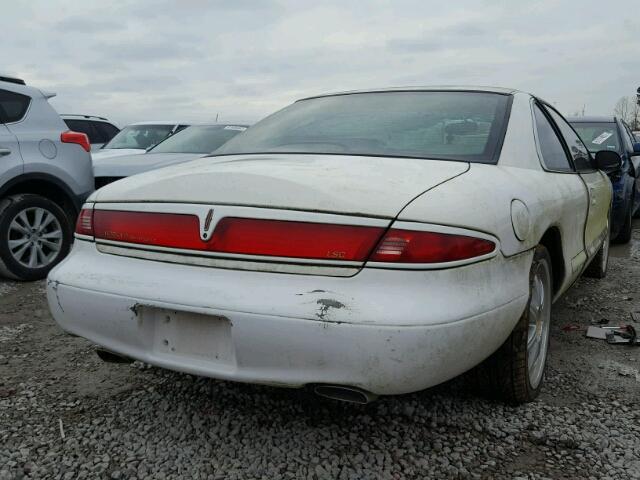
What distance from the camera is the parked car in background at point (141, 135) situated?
8883 millimetres

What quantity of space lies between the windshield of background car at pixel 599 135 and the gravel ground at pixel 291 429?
4.95 m

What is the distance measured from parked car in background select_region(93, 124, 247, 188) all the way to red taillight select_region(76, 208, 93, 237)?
3.54m

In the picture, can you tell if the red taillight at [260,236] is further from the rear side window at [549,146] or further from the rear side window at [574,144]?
the rear side window at [574,144]

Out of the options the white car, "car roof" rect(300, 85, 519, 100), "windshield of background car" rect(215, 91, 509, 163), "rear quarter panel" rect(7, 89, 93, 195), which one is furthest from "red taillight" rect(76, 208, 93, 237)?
"rear quarter panel" rect(7, 89, 93, 195)

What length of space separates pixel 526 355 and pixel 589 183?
5.47 feet

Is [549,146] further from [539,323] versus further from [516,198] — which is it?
[516,198]

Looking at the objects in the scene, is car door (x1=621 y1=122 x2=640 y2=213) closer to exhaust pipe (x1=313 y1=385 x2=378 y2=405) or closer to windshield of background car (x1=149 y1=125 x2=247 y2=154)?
windshield of background car (x1=149 y1=125 x2=247 y2=154)

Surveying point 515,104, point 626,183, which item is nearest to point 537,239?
point 515,104

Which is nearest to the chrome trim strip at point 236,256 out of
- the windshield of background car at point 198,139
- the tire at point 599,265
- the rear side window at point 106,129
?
the tire at point 599,265

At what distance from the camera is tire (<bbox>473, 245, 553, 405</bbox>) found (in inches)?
91.0

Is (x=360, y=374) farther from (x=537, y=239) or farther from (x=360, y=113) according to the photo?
(x=360, y=113)

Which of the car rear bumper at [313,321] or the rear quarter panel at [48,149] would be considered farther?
the rear quarter panel at [48,149]

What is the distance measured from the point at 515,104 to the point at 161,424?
211cm

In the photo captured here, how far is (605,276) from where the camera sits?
518 centimetres
